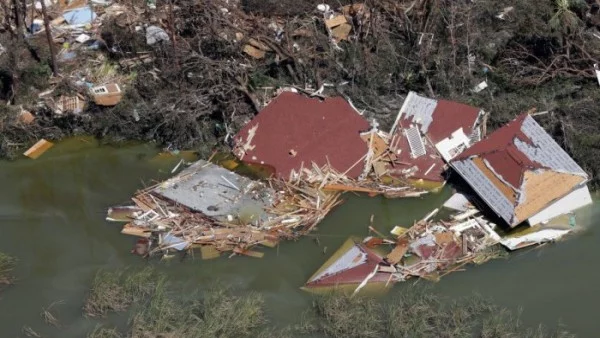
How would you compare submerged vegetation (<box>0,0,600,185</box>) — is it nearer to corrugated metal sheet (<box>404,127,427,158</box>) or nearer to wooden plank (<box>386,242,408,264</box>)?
corrugated metal sheet (<box>404,127,427,158</box>)

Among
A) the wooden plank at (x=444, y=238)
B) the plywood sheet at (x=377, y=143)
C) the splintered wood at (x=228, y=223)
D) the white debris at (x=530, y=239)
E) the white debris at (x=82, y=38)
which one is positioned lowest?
the splintered wood at (x=228, y=223)

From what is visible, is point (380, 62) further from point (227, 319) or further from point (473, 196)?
point (227, 319)

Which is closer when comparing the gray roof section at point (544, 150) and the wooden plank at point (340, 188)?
the gray roof section at point (544, 150)

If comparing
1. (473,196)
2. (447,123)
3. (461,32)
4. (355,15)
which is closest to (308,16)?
(355,15)

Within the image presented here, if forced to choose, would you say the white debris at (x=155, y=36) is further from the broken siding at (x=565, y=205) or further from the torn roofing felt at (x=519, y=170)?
the broken siding at (x=565, y=205)

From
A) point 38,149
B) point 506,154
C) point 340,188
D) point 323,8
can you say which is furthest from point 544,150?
point 38,149

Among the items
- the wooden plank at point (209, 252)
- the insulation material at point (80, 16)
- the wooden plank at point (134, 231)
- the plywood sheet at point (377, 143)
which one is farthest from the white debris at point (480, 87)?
the insulation material at point (80, 16)

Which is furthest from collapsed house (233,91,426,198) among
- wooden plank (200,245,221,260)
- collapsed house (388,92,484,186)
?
wooden plank (200,245,221,260)
